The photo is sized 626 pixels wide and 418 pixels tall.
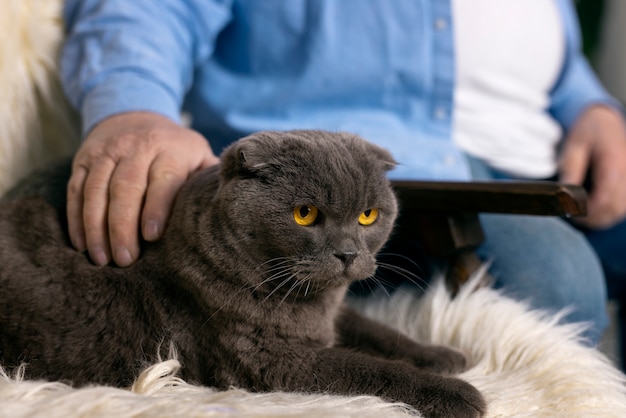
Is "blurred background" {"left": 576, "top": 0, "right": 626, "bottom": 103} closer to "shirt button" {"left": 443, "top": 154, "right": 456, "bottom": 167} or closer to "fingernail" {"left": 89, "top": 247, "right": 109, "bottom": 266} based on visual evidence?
"shirt button" {"left": 443, "top": 154, "right": 456, "bottom": 167}

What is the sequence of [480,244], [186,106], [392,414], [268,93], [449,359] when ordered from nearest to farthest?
[392,414], [449,359], [480,244], [268,93], [186,106]

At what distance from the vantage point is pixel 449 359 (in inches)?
28.1

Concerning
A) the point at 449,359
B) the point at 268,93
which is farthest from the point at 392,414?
the point at 268,93

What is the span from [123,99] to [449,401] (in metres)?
0.59

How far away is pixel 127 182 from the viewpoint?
70 centimetres

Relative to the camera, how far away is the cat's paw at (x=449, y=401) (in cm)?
58

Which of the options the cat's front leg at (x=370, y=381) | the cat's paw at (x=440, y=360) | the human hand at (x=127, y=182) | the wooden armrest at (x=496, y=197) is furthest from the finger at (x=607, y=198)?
the human hand at (x=127, y=182)

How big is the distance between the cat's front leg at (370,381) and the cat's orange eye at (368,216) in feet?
A: 0.49

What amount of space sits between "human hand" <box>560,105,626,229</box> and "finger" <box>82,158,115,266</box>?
90 cm

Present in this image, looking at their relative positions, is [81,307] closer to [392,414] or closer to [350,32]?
[392,414]

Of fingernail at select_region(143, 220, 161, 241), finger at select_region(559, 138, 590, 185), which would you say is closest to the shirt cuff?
fingernail at select_region(143, 220, 161, 241)

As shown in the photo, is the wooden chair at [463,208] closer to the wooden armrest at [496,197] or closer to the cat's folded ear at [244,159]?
the wooden armrest at [496,197]

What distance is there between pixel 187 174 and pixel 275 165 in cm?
17

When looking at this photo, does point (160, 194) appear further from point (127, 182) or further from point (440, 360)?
point (440, 360)
